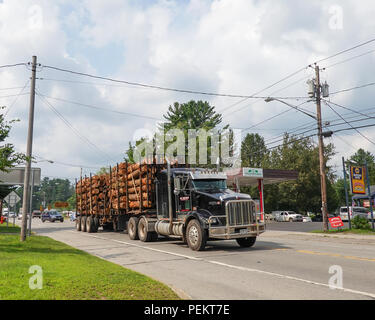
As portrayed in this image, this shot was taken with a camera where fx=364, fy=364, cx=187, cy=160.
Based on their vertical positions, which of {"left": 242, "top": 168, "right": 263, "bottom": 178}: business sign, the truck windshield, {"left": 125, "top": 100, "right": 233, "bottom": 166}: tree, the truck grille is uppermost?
{"left": 125, "top": 100, "right": 233, "bottom": 166}: tree

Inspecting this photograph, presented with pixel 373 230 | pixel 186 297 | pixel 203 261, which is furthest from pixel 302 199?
pixel 186 297

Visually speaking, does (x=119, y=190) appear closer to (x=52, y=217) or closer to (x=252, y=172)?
(x=252, y=172)

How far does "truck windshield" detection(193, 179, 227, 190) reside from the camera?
1393cm

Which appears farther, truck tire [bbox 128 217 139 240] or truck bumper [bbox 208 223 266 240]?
truck tire [bbox 128 217 139 240]

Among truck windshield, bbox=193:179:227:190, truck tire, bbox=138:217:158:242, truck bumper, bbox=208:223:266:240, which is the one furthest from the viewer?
truck tire, bbox=138:217:158:242

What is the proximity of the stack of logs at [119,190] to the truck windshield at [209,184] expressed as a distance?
11.9ft

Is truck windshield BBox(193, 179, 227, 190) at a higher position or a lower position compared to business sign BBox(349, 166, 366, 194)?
lower

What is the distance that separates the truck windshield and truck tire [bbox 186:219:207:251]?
57.2 inches

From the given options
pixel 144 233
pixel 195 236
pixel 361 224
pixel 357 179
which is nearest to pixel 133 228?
pixel 144 233

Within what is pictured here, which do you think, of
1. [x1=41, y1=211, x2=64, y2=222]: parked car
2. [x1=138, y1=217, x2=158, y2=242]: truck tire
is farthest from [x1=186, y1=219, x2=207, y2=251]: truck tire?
[x1=41, y1=211, x2=64, y2=222]: parked car

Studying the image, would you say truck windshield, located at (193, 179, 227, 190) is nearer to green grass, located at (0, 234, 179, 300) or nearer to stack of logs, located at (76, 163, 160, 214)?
stack of logs, located at (76, 163, 160, 214)

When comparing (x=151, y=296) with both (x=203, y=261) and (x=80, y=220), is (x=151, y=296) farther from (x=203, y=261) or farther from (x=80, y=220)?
(x=80, y=220)

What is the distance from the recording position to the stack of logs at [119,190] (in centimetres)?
1714
